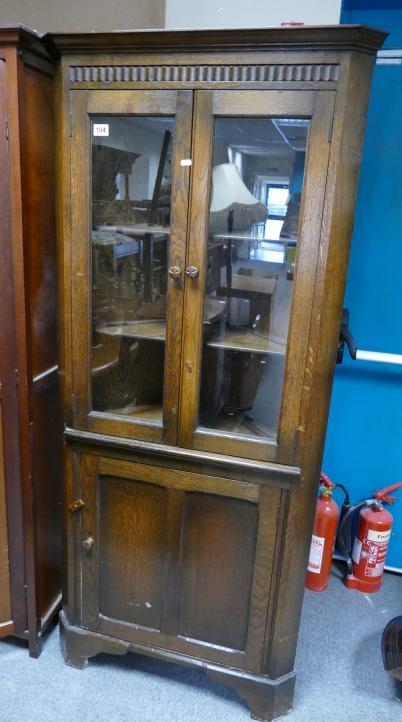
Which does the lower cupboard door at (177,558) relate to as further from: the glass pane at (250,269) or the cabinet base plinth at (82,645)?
the glass pane at (250,269)

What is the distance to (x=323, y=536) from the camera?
1.98 meters

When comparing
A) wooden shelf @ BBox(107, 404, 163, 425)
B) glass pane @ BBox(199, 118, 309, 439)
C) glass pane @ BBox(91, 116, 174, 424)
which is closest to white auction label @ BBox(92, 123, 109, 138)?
glass pane @ BBox(91, 116, 174, 424)

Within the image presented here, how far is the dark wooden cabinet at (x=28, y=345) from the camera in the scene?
1.35 meters

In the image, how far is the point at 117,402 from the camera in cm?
153

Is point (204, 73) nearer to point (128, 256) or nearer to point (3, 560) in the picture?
point (128, 256)

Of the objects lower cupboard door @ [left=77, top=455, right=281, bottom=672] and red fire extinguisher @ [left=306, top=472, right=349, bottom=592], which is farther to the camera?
red fire extinguisher @ [left=306, top=472, right=349, bottom=592]

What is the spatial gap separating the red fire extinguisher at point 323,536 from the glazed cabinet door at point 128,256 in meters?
0.85

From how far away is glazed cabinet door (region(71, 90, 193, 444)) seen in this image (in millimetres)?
1279

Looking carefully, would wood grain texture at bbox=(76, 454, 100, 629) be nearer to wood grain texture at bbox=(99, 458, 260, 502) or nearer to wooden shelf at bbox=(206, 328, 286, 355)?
wood grain texture at bbox=(99, 458, 260, 502)

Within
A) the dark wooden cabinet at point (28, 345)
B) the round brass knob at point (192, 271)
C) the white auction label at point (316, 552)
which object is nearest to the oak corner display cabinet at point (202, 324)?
the round brass knob at point (192, 271)

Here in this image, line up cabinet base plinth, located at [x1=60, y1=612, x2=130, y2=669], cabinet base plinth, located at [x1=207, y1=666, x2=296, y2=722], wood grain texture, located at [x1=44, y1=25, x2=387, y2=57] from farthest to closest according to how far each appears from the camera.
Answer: cabinet base plinth, located at [x1=60, y1=612, x2=130, y2=669], cabinet base plinth, located at [x1=207, y1=666, x2=296, y2=722], wood grain texture, located at [x1=44, y1=25, x2=387, y2=57]

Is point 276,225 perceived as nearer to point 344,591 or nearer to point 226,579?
point 226,579

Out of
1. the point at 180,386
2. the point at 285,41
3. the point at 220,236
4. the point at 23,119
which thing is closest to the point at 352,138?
the point at 285,41

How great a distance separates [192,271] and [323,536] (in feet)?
4.03
